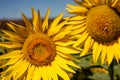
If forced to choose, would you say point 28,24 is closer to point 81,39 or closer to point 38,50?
point 38,50

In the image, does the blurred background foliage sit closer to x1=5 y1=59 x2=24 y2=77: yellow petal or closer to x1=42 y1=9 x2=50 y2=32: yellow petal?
x1=5 y1=59 x2=24 y2=77: yellow petal

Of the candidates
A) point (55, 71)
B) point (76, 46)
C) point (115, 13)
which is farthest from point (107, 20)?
point (55, 71)

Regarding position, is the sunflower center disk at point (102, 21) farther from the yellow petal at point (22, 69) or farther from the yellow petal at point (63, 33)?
the yellow petal at point (22, 69)

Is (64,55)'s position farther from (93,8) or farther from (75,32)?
(93,8)

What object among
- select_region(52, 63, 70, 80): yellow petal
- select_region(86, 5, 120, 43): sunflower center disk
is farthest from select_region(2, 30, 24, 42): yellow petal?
select_region(86, 5, 120, 43): sunflower center disk

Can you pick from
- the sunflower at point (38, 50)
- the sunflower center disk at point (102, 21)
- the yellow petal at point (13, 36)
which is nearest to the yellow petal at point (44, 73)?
the sunflower at point (38, 50)
